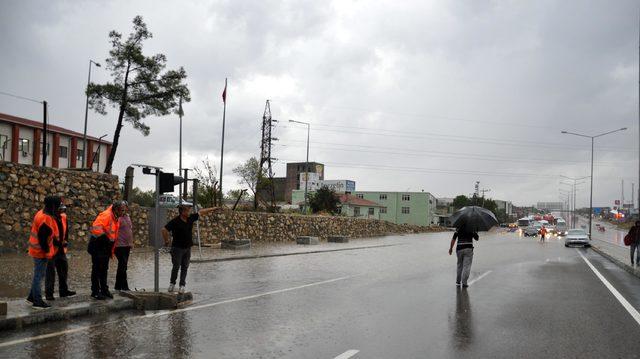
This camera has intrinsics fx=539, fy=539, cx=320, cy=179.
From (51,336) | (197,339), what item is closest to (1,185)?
(51,336)

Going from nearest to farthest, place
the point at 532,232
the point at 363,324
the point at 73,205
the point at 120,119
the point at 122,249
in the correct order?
the point at 363,324 < the point at 122,249 < the point at 73,205 < the point at 120,119 < the point at 532,232

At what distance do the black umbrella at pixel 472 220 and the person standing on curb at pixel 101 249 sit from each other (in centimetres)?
727

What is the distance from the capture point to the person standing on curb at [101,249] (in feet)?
30.0

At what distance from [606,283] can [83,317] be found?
507 inches

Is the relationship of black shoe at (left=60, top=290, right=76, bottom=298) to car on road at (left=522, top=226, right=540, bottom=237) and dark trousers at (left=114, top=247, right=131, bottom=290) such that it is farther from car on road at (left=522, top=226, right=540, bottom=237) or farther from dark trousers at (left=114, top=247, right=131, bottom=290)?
car on road at (left=522, top=226, right=540, bottom=237)

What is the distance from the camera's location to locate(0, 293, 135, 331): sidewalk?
725 centimetres

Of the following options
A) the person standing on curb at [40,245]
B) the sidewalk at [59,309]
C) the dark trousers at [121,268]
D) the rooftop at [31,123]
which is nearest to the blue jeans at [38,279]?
the person standing on curb at [40,245]

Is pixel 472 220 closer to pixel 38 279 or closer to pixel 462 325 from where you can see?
pixel 462 325

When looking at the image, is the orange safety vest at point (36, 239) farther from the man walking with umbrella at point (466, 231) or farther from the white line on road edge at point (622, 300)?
the white line on road edge at point (622, 300)

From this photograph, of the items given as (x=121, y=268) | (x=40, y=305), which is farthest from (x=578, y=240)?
(x=40, y=305)

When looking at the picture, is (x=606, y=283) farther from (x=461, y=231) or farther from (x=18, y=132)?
(x=18, y=132)

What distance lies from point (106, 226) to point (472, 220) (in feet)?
25.2

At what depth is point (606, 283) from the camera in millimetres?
14406

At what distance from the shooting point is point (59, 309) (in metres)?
7.98
